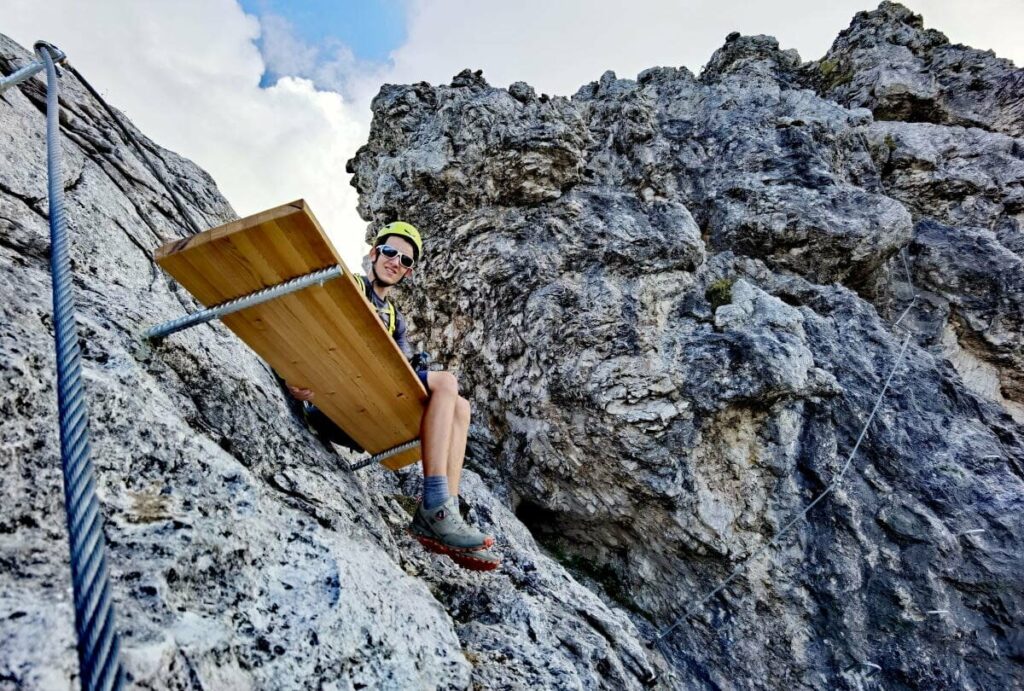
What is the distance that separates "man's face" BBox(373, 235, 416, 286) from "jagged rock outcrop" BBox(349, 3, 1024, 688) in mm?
4537

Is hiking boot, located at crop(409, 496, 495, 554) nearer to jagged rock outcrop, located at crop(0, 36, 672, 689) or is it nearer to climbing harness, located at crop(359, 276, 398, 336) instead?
jagged rock outcrop, located at crop(0, 36, 672, 689)

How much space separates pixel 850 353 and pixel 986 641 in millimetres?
4196

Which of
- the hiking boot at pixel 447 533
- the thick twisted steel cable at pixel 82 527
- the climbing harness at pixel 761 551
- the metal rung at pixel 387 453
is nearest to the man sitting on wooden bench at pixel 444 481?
the hiking boot at pixel 447 533

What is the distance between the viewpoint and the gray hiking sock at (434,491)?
134 inches

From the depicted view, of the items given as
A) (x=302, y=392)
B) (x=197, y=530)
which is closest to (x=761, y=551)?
(x=302, y=392)

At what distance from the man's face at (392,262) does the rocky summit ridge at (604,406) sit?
4.02 feet

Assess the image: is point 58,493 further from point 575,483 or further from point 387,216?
point 387,216

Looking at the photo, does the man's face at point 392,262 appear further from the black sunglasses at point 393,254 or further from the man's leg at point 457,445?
the man's leg at point 457,445

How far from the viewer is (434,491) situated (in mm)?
3420

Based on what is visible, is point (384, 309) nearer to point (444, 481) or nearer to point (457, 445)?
point (457, 445)

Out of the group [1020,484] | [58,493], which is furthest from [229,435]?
[1020,484]

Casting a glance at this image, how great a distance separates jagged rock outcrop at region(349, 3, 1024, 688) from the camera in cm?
671

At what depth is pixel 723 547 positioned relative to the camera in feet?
23.2

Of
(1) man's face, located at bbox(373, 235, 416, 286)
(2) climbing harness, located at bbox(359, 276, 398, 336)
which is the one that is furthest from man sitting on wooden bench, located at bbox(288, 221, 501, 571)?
(1) man's face, located at bbox(373, 235, 416, 286)
